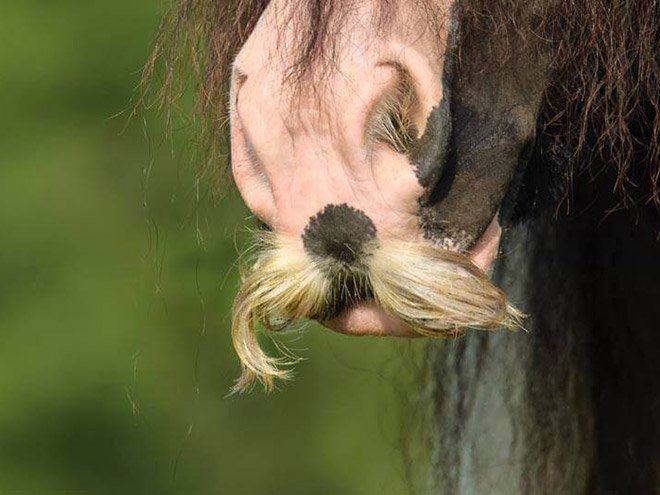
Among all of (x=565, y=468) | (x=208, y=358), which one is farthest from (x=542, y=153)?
(x=208, y=358)

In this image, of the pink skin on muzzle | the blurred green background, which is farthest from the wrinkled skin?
the blurred green background

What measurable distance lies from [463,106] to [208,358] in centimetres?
Answer: 197

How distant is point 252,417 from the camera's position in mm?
2990

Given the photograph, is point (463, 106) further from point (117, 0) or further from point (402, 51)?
point (117, 0)

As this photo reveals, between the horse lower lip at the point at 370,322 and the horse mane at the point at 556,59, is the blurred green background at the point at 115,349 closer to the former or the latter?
the horse mane at the point at 556,59

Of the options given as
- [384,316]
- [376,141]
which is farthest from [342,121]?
[384,316]

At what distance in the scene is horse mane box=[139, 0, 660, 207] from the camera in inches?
40.1

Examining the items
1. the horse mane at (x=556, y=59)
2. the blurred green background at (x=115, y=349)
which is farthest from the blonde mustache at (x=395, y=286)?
the blurred green background at (x=115, y=349)

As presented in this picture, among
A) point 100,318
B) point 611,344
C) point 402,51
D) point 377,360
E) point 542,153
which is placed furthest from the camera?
point 100,318

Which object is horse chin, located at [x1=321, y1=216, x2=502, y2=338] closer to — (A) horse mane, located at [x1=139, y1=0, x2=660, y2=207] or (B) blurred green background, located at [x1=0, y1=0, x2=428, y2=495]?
(A) horse mane, located at [x1=139, y1=0, x2=660, y2=207]

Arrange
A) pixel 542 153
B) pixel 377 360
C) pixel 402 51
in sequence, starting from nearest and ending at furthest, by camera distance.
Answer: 1. pixel 402 51
2. pixel 542 153
3. pixel 377 360

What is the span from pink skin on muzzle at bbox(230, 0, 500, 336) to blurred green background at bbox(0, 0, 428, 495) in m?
1.90

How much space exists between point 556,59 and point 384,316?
217mm

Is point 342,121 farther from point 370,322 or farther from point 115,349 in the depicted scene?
point 115,349
